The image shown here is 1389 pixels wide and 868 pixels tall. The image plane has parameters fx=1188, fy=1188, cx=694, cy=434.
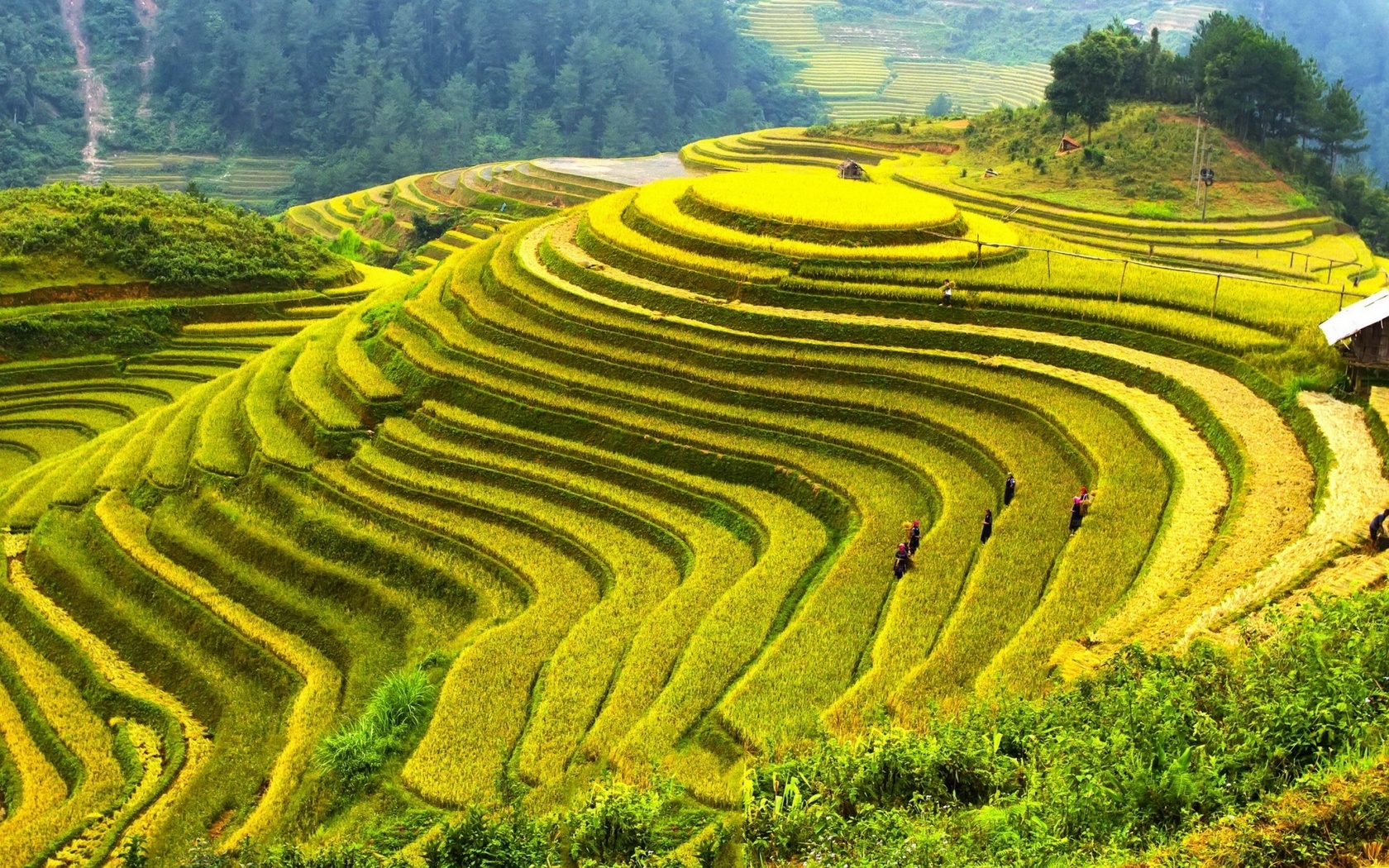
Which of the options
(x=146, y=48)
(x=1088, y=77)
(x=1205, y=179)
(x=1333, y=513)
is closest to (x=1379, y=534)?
(x=1333, y=513)

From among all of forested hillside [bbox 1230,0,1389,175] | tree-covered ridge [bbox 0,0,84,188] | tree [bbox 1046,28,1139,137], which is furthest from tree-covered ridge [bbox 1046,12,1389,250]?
forested hillside [bbox 1230,0,1389,175]

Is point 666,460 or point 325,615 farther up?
point 666,460

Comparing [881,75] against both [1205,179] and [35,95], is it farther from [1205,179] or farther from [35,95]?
[1205,179]

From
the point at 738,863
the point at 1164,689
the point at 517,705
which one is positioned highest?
the point at 1164,689

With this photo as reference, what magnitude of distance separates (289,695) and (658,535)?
205 inches

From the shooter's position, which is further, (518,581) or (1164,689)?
(518,581)

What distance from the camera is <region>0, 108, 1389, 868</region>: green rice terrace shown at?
28.3ft

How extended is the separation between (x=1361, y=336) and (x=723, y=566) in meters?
8.66

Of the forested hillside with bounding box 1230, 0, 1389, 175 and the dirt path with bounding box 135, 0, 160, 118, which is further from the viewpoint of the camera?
the forested hillside with bounding box 1230, 0, 1389, 175

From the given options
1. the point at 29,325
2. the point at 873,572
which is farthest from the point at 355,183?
the point at 873,572

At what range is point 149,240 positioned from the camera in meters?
32.7

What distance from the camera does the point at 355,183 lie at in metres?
81.3

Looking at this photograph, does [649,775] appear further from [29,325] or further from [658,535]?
[29,325]

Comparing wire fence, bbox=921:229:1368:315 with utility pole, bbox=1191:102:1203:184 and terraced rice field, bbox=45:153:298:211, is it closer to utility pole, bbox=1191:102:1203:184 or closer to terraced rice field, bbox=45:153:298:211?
utility pole, bbox=1191:102:1203:184
